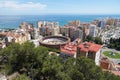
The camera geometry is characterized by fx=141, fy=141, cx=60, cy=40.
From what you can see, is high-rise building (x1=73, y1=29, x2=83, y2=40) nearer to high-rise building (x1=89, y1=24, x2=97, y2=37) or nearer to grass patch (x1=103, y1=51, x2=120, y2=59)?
high-rise building (x1=89, y1=24, x2=97, y2=37)

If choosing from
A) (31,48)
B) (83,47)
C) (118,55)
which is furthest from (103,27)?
(31,48)

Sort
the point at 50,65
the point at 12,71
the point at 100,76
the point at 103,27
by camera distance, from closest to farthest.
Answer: the point at 100,76
the point at 50,65
the point at 12,71
the point at 103,27

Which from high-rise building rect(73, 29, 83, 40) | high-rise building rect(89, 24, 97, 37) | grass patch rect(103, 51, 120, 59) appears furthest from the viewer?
high-rise building rect(89, 24, 97, 37)

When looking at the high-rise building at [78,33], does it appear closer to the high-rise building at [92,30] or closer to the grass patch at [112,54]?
the high-rise building at [92,30]

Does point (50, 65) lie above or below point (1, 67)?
above

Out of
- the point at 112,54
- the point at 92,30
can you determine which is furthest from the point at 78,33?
the point at 112,54

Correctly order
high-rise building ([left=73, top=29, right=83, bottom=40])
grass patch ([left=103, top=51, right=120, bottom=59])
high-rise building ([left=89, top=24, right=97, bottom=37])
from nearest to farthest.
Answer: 1. grass patch ([left=103, top=51, right=120, bottom=59])
2. high-rise building ([left=73, top=29, right=83, bottom=40])
3. high-rise building ([left=89, top=24, right=97, bottom=37])

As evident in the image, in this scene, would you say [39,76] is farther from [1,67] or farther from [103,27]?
[103,27]

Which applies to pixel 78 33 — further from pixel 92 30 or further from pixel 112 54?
pixel 112 54

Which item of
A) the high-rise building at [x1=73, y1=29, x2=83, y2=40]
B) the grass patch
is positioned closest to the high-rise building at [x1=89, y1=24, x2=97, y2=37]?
the high-rise building at [x1=73, y1=29, x2=83, y2=40]

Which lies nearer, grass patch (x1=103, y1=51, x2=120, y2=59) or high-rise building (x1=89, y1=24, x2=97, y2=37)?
grass patch (x1=103, y1=51, x2=120, y2=59)

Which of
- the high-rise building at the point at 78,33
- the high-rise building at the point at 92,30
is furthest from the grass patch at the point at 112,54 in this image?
the high-rise building at the point at 92,30
